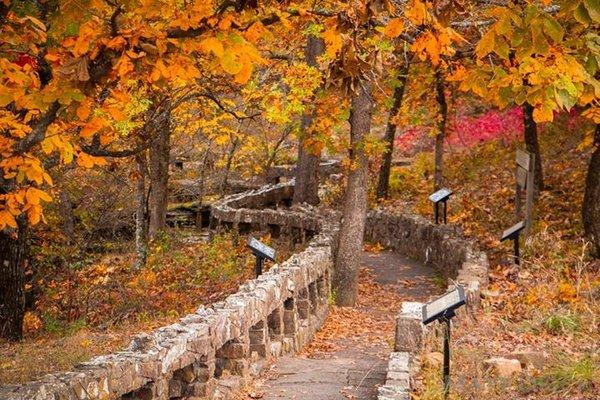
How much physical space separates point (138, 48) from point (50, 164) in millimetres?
7164

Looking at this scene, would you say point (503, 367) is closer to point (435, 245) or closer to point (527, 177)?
point (527, 177)

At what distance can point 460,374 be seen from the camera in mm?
8445

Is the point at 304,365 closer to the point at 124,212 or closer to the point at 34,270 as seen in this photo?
the point at 34,270

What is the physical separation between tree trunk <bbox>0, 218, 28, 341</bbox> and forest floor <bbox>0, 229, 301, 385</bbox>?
1.20ft

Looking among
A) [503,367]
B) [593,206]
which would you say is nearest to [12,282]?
[503,367]

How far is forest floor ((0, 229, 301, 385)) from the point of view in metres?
11.2

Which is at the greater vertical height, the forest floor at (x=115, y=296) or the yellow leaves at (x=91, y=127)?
the yellow leaves at (x=91, y=127)

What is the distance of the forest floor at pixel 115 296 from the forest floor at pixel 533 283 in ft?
16.0

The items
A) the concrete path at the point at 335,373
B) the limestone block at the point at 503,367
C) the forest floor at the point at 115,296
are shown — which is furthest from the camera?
the forest floor at the point at 115,296

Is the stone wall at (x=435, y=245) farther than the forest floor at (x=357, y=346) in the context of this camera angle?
Yes

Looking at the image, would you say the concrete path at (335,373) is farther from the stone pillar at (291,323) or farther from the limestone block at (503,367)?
the limestone block at (503,367)

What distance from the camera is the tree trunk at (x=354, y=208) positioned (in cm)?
1495

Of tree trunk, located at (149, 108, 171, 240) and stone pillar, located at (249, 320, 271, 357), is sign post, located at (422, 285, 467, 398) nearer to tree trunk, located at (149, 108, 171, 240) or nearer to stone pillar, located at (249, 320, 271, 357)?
stone pillar, located at (249, 320, 271, 357)

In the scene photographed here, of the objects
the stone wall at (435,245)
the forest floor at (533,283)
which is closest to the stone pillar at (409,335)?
the forest floor at (533,283)
